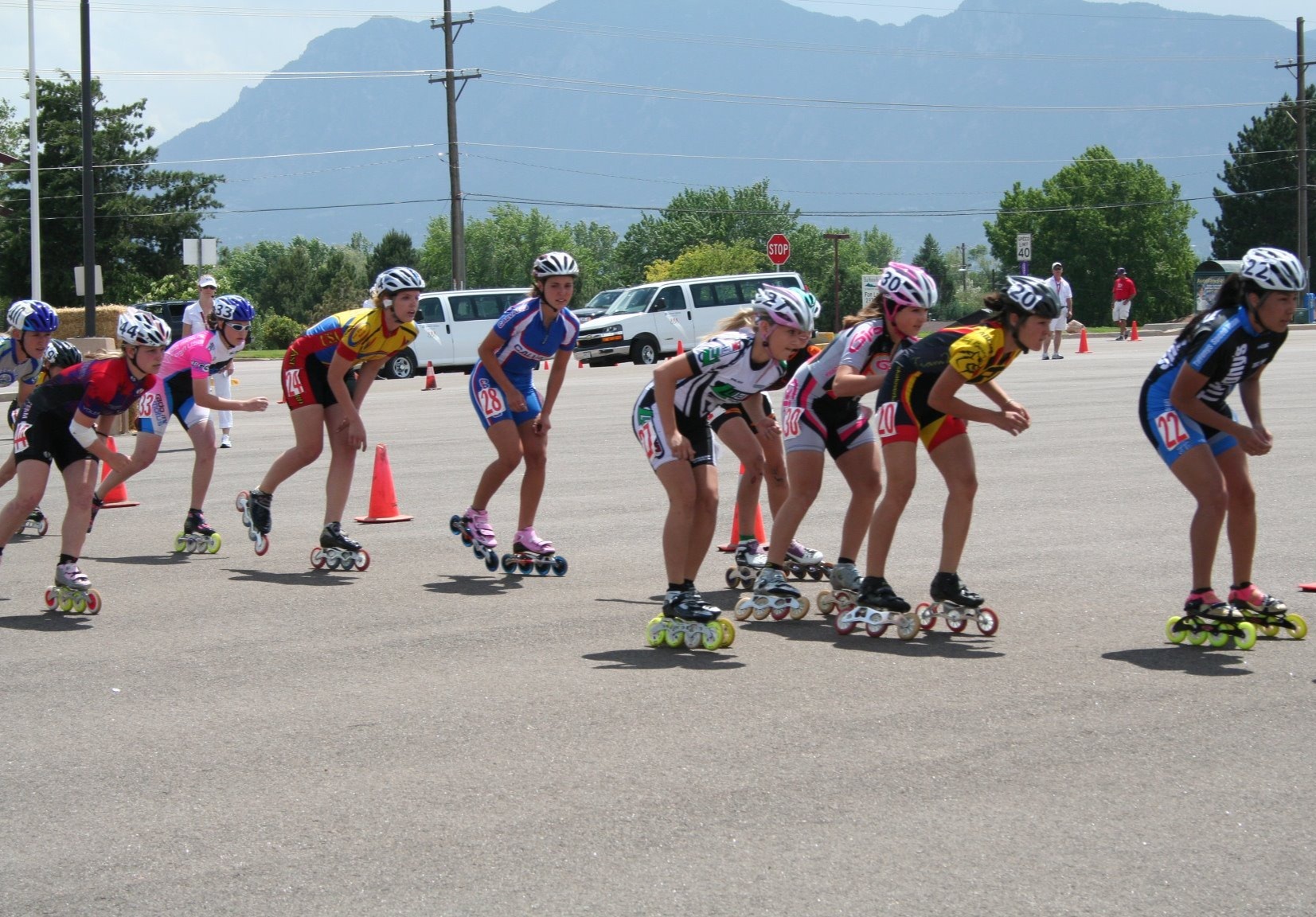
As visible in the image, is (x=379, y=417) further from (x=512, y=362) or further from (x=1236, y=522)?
(x=1236, y=522)

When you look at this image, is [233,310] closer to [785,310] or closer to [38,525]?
[38,525]

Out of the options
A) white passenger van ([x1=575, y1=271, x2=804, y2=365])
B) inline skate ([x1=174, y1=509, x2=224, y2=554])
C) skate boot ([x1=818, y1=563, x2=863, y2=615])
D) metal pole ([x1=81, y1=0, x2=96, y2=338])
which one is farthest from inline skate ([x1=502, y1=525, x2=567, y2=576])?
metal pole ([x1=81, y1=0, x2=96, y2=338])

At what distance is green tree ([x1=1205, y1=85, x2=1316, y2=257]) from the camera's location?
302ft

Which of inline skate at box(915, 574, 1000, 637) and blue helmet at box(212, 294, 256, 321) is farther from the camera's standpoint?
blue helmet at box(212, 294, 256, 321)

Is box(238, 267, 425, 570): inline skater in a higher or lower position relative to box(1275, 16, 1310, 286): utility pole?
lower

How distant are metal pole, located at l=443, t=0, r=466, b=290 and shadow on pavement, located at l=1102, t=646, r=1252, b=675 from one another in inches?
1912

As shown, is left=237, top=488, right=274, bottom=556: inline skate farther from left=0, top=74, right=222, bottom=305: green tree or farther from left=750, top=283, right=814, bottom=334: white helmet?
left=0, top=74, right=222, bottom=305: green tree

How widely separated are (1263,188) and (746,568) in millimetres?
92929

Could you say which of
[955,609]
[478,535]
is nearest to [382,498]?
[478,535]

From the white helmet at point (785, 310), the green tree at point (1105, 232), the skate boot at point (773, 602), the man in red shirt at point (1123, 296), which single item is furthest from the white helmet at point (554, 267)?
the green tree at point (1105, 232)

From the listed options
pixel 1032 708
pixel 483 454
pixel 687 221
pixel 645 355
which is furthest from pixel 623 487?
pixel 687 221

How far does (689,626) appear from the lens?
7719 millimetres

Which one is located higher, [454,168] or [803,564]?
[454,168]

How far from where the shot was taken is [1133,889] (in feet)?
14.4
